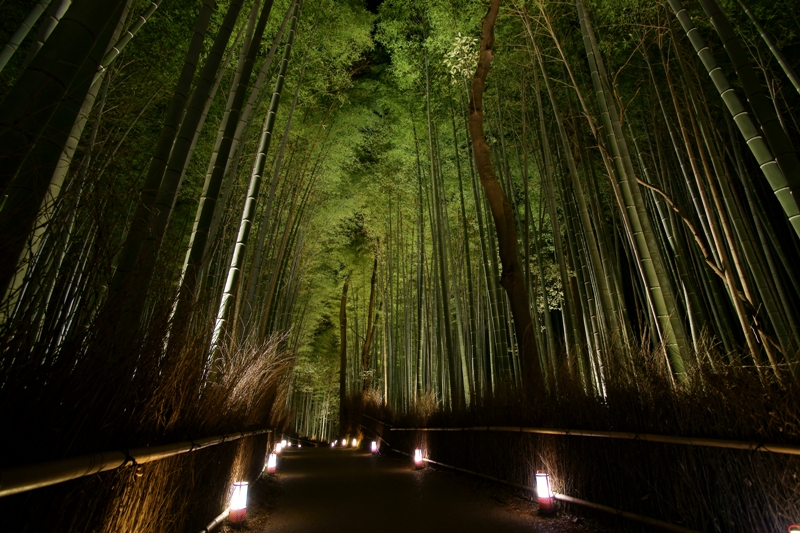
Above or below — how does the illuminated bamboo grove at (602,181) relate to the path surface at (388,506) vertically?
above

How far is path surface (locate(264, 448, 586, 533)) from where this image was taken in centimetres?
253

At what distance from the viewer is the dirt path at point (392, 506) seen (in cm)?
252

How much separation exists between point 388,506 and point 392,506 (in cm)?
3

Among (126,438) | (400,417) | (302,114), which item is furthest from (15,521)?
(400,417)

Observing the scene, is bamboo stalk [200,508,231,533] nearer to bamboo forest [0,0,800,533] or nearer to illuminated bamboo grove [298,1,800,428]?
bamboo forest [0,0,800,533]

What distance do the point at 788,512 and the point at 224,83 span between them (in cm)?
572

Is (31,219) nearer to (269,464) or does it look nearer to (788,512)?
(788,512)

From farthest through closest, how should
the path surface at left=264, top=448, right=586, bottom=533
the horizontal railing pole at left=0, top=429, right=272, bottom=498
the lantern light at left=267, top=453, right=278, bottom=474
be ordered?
the lantern light at left=267, top=453, right=278, bottom=474 < the path surface at left=264, top=448, right=586, bottom=533 < the horizontal railing pole at left=0, top=429, right=272, bottom=498

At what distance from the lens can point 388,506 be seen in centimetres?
311

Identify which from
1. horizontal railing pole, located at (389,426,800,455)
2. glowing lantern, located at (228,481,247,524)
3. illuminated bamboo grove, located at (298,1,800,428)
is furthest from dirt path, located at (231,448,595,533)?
illuminated bamboo grove, located at (298,1,800,428)

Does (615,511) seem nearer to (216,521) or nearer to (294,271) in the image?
(216,521)

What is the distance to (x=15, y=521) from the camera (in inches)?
29.7

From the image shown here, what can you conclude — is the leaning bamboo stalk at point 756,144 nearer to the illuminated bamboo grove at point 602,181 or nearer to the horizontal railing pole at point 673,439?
the illuminated bamboo grove at point 602,181

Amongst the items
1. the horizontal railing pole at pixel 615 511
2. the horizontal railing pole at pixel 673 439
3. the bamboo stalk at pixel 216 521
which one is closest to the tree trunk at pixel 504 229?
the horizontal railing pole at pixel 673 439
